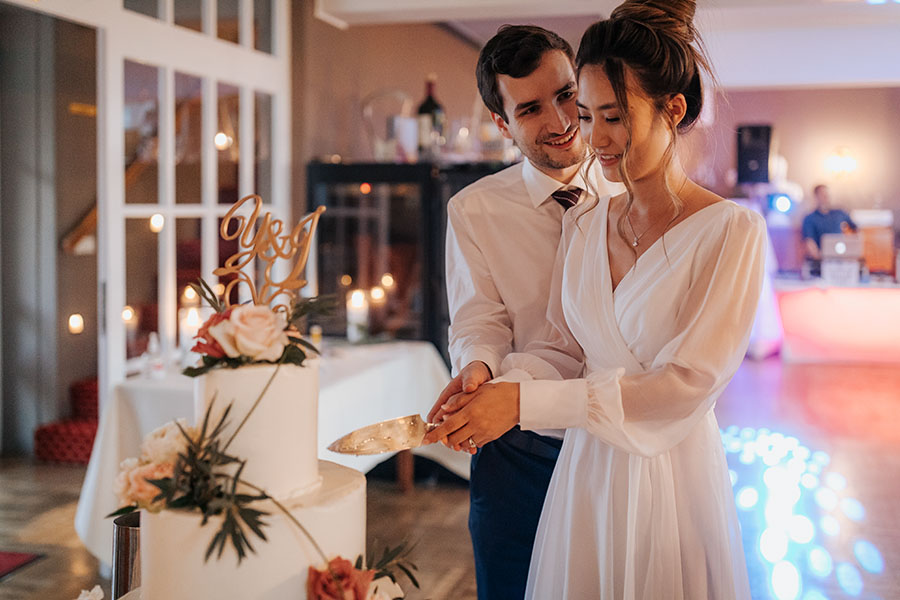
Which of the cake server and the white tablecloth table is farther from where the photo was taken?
the white tablecloth table

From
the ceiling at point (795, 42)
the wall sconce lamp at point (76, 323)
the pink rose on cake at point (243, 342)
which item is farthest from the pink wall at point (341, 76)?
the pink rose on cake at point (243, 342)

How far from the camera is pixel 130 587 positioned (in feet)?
5.56

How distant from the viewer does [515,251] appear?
2102 mm

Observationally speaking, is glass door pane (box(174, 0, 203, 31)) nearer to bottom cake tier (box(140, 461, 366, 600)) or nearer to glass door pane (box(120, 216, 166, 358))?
glass door pane (box(120, 216, 166, 358))

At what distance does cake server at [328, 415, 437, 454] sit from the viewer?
58.1 inches

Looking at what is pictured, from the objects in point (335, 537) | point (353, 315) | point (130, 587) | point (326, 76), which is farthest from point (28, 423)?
point (335, 537)

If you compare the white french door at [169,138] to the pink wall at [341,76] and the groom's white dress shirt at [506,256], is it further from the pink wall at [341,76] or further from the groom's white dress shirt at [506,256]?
the groom's white dress shirt at [506,256]

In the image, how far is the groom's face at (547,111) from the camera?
6.52 feet

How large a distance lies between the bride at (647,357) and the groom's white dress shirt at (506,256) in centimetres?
36

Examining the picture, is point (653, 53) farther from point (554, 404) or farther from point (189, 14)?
point (189, 14)

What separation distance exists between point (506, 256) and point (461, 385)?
44 cm

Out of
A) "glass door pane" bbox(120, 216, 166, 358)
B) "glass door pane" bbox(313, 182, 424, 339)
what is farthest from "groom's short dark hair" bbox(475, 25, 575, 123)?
"glass door pane" bbox(313, 182, 424, 339)

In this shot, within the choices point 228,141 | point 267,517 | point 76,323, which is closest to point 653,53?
point 267,517

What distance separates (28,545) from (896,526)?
3.73m
